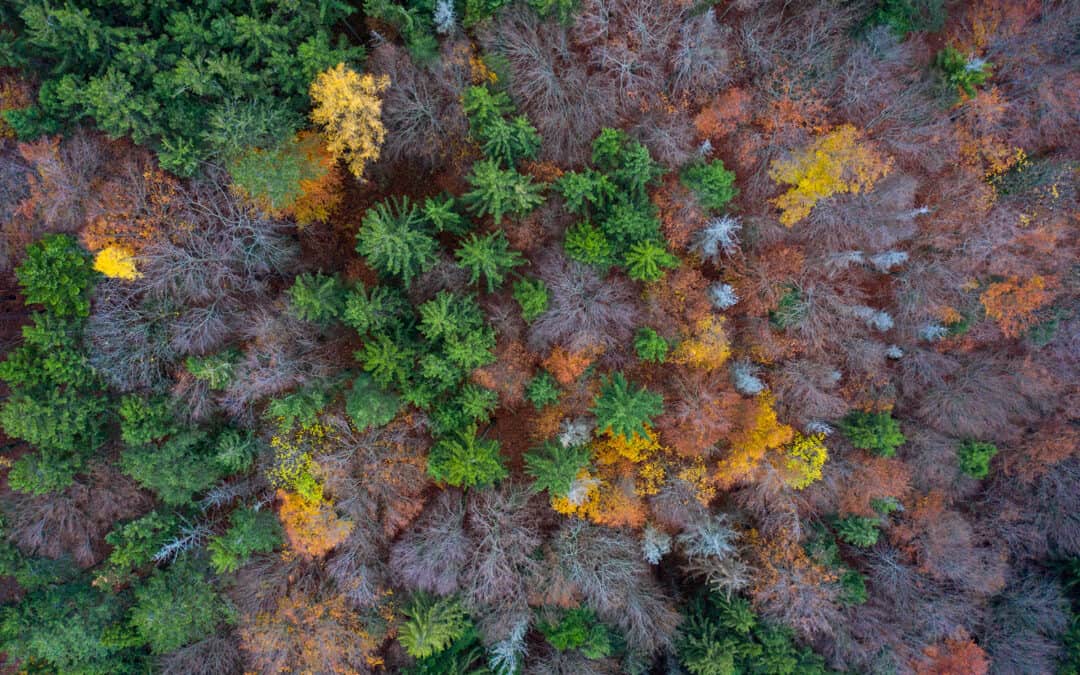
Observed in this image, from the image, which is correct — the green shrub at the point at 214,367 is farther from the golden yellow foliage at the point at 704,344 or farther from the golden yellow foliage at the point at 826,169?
the golden yellow foliage at the point at 826,169

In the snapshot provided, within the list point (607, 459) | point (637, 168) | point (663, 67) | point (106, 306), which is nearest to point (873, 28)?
point (663, 67)

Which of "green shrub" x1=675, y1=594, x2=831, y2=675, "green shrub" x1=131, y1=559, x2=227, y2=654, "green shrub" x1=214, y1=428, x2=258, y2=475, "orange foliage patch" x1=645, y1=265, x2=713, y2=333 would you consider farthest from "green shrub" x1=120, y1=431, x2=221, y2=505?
"green shrub" x1=675, y1=594, x2=831, y2=675

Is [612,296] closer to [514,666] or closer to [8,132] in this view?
[514,666]

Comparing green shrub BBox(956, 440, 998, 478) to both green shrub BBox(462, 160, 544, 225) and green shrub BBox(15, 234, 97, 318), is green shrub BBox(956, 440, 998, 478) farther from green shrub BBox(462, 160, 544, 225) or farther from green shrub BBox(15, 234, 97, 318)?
green shrub BBox(15, 234, 97, 318)

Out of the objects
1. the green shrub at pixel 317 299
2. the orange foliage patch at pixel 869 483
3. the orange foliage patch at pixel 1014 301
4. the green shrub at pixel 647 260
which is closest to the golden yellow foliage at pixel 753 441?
the orange foliage patch at pixel 869 483

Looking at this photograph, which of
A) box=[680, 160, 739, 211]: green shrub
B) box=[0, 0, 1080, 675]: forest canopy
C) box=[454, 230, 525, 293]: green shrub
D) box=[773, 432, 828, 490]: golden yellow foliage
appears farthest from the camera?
box=[773, 432, 828, 490]: golden yellow foliage

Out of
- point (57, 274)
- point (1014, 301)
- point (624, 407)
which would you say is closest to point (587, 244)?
point (624, 407)

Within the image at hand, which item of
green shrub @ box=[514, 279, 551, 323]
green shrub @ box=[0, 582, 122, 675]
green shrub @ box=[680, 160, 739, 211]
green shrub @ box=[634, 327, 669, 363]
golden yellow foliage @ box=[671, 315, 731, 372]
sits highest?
green shrub @ box=[680, 160, 739, 211]
